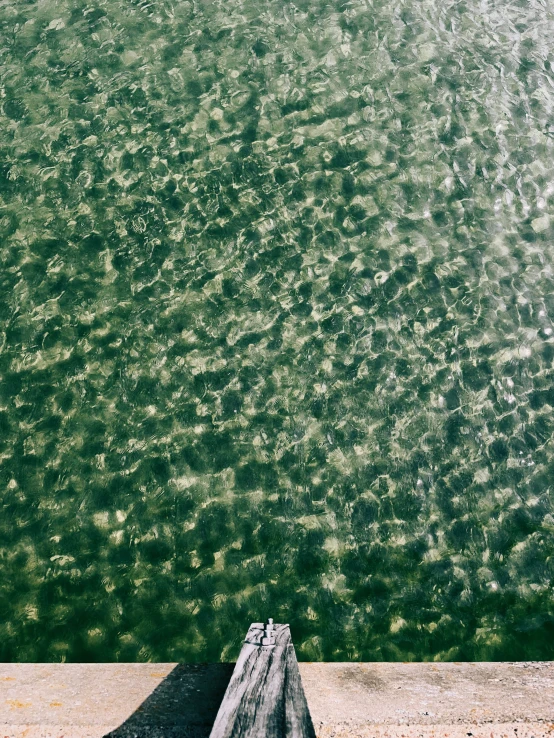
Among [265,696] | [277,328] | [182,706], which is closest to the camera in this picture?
[265,696]

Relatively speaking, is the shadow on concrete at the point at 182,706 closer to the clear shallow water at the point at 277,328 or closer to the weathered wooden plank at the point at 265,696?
the weathered wooden plank at the point at 265,696

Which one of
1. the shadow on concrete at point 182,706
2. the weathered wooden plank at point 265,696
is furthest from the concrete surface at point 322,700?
the weathered wooden plank at point 265,696

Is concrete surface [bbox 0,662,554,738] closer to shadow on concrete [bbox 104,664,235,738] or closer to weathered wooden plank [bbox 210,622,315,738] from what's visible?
shadow on concrete [bbox 104,664,235,738]

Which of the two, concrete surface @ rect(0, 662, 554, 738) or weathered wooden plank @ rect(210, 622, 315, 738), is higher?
weathered wooden plank @ rect(210, 622, 315, 738)

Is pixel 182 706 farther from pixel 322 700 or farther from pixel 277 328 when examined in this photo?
pixel 277 328

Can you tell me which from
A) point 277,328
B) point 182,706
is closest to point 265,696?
point 182,706

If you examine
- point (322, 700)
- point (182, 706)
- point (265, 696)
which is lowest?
point (322, 700)

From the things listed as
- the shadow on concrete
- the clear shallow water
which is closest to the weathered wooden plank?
the shadow on concrete

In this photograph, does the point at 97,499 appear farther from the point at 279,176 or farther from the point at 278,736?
the point at 279,176

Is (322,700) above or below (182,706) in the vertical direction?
below
